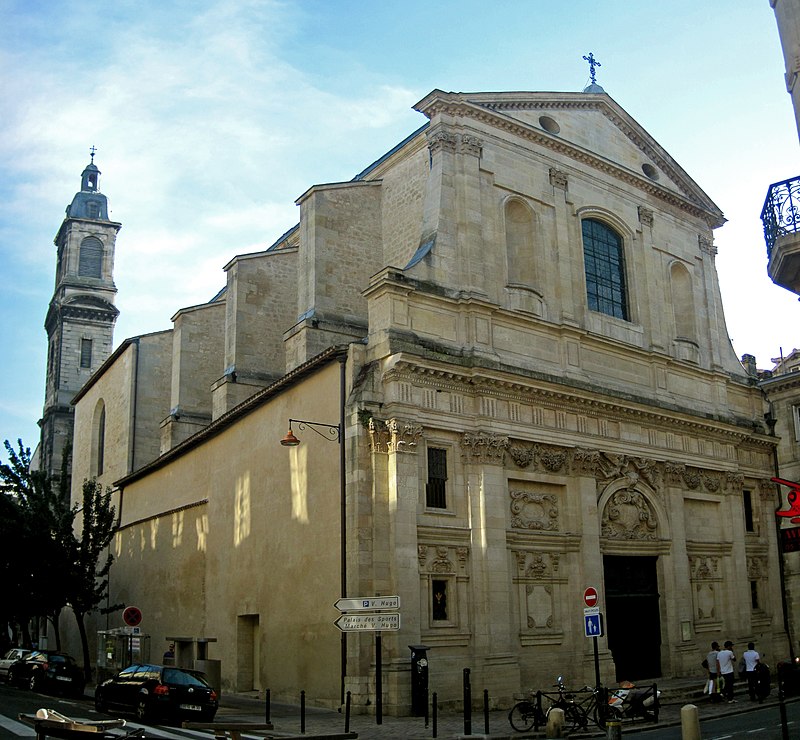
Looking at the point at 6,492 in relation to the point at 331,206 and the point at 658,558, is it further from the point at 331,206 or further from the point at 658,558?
the point at 658,558

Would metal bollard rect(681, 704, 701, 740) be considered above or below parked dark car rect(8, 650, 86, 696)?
above

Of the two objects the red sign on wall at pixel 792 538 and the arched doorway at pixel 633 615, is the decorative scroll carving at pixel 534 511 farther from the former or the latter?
the red sign on wall at pixel 792 538

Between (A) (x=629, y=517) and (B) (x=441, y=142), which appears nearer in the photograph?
(B) (x=441, y=142)

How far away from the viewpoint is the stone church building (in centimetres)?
2003

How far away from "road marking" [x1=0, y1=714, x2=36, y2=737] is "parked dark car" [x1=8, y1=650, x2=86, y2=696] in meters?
7.10

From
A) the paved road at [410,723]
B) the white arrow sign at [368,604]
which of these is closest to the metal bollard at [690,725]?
the paved road at [410,723]

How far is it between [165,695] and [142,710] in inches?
22.0

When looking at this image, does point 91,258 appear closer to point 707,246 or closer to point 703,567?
point 707,246

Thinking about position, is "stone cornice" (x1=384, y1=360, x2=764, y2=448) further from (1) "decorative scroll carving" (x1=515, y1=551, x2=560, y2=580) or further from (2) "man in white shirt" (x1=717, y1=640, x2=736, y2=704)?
(2) "man in white shirt" (x1=717, y1=640, x2=736, y2=704)

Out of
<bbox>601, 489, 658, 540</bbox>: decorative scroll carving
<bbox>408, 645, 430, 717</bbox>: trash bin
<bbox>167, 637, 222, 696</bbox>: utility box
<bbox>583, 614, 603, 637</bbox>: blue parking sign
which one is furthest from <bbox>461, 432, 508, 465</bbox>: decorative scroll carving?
<bbox>167, 637, 222, 696</bbox>: utility box

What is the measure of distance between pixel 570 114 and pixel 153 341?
19.5 metres

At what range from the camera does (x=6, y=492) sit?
35469mm

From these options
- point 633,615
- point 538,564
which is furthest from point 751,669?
point 538,564

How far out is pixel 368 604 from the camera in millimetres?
16562
